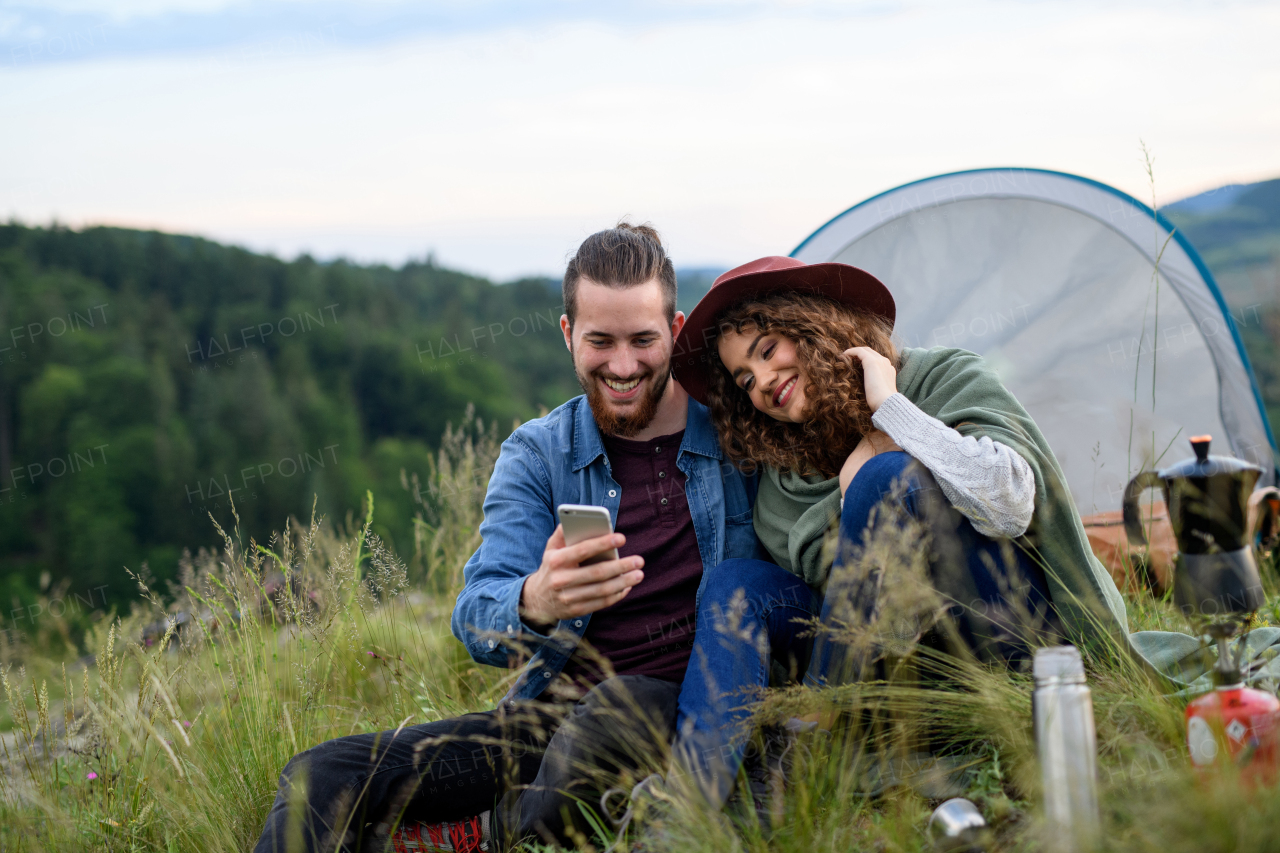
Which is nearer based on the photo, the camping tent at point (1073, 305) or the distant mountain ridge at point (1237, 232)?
the camping tent at point (1073, 305)

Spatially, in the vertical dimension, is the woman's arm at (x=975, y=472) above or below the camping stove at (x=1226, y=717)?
above

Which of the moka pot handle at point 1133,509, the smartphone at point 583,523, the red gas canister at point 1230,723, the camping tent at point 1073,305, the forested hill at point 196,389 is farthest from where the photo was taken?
the forested hill at point 196,389

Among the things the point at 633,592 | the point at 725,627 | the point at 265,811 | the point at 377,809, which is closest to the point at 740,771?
the point at 725,627

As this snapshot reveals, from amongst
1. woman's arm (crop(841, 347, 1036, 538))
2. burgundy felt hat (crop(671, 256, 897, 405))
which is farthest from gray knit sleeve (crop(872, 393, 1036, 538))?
burgundy felt hat (crop(671, 256, 897, 405))

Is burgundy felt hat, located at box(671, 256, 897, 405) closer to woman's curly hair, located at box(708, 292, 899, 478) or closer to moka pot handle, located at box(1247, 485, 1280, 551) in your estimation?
woman's curly hair, located at box(708, 292, 899, 478)

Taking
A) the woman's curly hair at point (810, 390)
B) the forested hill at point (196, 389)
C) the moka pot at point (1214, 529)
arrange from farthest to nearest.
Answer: the forested hill at point (196, 389) → the woman's curly hair at point (810, 390) → the moka pot at point (1214, 529)

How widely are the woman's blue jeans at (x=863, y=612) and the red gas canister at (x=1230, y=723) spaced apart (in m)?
0.40

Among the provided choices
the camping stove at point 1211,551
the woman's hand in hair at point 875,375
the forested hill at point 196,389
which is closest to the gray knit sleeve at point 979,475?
the woman's hand in hair at point 875,375

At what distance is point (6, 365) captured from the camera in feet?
114

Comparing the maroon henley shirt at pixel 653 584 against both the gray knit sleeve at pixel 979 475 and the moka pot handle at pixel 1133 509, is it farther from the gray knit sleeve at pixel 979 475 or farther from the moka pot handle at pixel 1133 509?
the moka pot handle at pixel 1133 509

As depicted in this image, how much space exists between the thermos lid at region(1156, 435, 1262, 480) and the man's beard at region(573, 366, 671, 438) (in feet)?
4.29

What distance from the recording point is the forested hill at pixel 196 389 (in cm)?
2956

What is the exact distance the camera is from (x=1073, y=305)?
14.0 feet

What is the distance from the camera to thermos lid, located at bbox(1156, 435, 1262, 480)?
166cm
